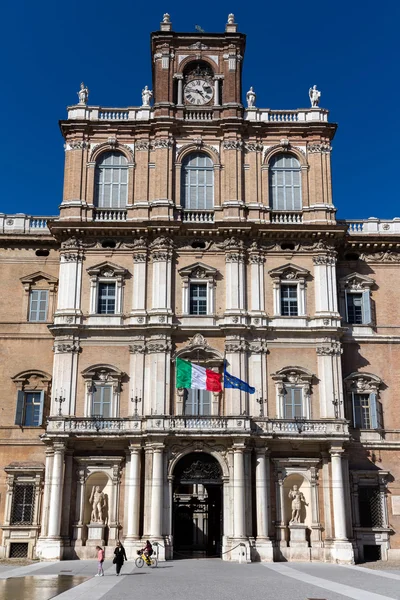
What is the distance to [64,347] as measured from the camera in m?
41.7

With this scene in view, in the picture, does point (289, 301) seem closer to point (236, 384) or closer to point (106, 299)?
point (236, 384)

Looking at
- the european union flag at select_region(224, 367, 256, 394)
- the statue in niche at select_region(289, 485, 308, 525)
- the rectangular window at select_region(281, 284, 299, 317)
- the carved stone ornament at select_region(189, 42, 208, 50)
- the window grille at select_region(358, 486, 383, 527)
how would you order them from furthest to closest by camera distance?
1. the carved stone ornament at select_region(189, 42, 208, 50)
2. the rectangular window at select_region(281, 284, 299, 317)
3. the window grille at select_region(358, 486, 383, 527)
4. the european union flag at select_region(224, 367, 256, 394)
5. the statue in niche at select_region(289, 485, 308, 525)

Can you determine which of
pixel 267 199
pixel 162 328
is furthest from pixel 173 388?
pixel 267 199

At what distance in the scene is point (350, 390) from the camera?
42.5m

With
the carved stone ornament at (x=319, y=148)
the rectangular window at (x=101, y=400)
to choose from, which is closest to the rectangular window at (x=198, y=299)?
the rectangular window at (x=101, y=400)

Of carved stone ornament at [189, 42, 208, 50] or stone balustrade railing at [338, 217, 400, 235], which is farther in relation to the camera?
carved stone ornament at [189, 42, 208, 50]

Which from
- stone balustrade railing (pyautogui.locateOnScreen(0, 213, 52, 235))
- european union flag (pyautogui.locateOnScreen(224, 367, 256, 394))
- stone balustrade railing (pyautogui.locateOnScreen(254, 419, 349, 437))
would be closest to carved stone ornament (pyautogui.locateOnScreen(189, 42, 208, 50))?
stone balustrade railing (pyautogui.locateOnScreen(0, 213, 52, 235))

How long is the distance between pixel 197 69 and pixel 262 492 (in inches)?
1078

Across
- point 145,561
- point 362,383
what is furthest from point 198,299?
point 145,561

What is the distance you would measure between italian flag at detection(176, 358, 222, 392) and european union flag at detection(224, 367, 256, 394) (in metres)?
0.44

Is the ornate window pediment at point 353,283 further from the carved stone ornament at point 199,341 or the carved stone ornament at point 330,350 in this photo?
the carved stone ornament at point 199,341

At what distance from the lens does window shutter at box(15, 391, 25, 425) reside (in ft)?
138

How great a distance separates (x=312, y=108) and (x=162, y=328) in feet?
57.5

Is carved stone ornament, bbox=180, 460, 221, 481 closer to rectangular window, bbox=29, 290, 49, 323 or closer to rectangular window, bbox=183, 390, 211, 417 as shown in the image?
rectangular window, bbox=183, 390, 211, 417
